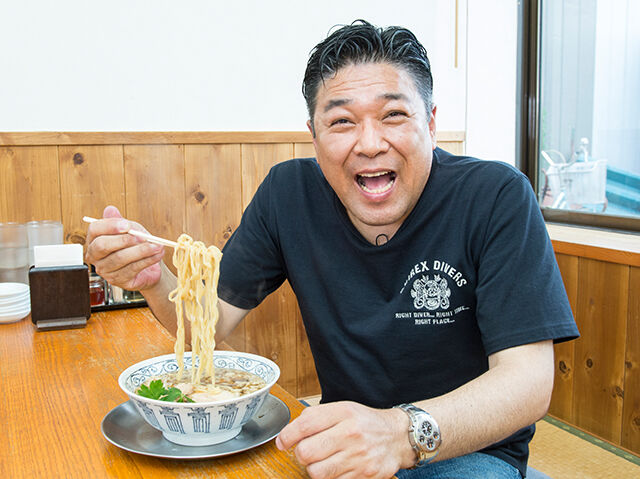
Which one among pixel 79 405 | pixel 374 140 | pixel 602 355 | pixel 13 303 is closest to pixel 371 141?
pixel 374 140

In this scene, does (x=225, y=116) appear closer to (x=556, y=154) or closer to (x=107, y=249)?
(x=107, y=249)

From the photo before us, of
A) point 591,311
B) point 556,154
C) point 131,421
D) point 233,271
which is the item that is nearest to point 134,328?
point 233,271

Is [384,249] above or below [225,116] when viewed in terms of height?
below

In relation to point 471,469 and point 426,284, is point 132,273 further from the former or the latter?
point 471,469

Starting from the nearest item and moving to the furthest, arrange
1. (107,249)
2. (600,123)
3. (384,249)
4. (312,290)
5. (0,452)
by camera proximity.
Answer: (0,452) < (107,249) < (384,249) < (312,290) < (600,123)

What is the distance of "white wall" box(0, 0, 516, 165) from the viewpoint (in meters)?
2.27

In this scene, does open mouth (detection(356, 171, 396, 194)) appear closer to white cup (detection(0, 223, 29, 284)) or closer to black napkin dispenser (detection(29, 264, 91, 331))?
black napkin dispenser (detection(29, 264, 91, 331))

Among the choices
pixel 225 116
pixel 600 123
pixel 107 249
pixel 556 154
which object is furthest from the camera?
pixel 556 154

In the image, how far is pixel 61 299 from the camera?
182 cm

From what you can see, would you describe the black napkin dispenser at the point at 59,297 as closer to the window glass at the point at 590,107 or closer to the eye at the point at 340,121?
the eye at the point at 340,121

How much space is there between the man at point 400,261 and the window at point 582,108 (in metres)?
1.79

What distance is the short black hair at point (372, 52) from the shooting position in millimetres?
1387

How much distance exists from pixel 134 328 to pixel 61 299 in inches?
9.3

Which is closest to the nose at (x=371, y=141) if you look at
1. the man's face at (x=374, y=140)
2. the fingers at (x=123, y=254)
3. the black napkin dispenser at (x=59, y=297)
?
the man's face at (x=374, y=140)
